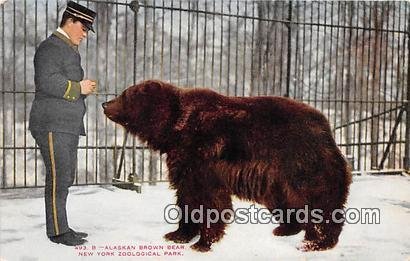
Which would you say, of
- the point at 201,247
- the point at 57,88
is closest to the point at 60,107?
the point at 57,88

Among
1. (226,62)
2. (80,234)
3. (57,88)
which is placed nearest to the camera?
(57,88)

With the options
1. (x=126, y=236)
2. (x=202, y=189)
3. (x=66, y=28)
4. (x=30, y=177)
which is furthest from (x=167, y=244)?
(x=66, y=28)

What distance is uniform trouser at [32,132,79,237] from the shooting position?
6.05ft

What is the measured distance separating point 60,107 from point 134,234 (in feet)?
1.82

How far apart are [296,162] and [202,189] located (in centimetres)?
36

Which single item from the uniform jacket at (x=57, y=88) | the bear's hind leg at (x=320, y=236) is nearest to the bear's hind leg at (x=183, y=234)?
the bear's hind leg at (x=320, y=236)

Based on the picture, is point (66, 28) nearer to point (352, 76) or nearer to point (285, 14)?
point (285, 14)

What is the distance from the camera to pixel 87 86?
6.14ft

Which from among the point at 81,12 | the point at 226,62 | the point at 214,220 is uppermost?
the point at 81,12

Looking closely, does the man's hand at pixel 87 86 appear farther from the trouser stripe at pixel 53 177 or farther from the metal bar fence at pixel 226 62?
the trouser stripe at pixel 53 177

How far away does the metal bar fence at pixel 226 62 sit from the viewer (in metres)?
1.91

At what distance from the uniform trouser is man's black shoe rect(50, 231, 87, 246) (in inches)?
0.6

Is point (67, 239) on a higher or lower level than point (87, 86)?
lower

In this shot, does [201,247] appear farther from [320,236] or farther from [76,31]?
[76,31]
